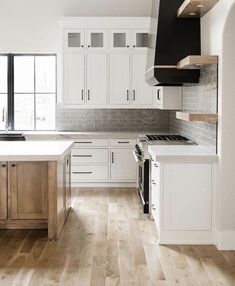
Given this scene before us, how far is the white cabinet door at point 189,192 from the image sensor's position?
173 inches

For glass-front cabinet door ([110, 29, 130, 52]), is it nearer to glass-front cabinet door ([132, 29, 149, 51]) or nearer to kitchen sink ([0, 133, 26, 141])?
glass-front cabinet door ([132, 29, 149, 51])

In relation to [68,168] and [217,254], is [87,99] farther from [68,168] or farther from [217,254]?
[217,254]

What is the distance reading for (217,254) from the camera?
416cm

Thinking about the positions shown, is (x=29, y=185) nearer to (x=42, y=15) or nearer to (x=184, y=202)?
(x=184, y=202)

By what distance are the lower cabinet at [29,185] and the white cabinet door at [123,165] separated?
276 centimetres

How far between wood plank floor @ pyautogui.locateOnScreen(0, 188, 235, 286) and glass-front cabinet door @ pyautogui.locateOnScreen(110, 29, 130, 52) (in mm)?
3092

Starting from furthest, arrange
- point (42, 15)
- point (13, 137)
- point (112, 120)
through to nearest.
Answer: point (112, 120), point (42, 15), point (13, 137)

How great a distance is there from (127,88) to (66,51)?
110 cm

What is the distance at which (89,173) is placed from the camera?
7441 millimetres

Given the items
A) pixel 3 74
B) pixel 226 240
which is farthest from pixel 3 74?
pixel 226 240

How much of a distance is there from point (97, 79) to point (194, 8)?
10.3 feet

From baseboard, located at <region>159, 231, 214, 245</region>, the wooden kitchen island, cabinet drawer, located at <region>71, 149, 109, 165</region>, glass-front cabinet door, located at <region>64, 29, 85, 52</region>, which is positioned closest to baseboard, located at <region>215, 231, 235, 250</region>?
baseboard, located at <region>159, 231, 214, 245</region>

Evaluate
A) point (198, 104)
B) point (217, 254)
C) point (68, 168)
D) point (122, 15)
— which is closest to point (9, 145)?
point (68, 168)

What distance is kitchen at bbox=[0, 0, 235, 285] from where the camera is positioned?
13.1ft
